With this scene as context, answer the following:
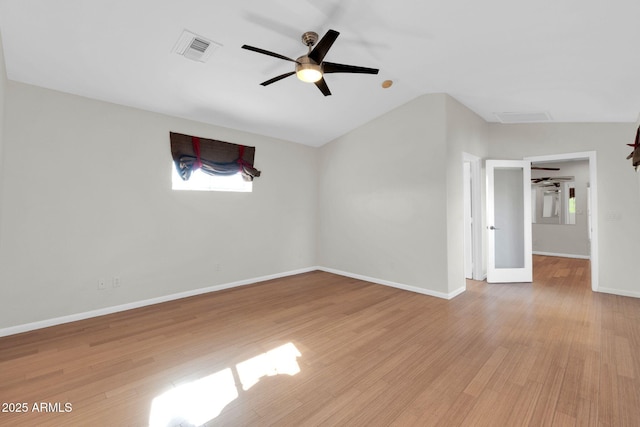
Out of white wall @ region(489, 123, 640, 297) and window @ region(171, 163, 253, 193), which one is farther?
window @ region(171, 163, 253, 193)

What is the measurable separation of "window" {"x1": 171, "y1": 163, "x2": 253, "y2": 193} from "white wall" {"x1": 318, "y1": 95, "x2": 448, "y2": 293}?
1.83 m

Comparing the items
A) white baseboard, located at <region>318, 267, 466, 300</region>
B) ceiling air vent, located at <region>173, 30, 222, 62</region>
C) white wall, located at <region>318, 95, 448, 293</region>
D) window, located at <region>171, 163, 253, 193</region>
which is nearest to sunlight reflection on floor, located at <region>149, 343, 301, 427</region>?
white baseboard, located at <region>318, 267, 466, 300</region>

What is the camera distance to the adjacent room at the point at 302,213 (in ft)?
6.72

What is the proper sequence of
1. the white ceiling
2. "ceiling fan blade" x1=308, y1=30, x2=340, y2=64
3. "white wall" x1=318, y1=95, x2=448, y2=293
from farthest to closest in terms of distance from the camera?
"white wall" x1=318, y1=95, x2=448, y2=293 → the white ceiling → "ceiling fan blade" x1=308, y1=30, x2=340, y2=64

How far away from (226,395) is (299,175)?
433 centimetres

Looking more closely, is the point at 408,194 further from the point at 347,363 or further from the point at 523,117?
the point at 347,363

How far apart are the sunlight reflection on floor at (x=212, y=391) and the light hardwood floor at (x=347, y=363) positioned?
1cm

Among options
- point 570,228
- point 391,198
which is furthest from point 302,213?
point 570,228

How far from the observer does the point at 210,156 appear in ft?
14.4

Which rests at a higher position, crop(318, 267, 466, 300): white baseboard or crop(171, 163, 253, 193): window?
crop(171, 163, 253, 193): window

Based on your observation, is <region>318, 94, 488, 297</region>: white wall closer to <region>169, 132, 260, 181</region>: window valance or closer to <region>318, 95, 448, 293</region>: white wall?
<region>318, 95, 448, 293</region>: white wall

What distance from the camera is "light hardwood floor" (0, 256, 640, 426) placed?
1.76m

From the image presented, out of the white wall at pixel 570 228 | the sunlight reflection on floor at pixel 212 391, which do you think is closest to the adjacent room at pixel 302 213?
the sunlight reflection on floor at pixel 212 391

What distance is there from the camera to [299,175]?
5.73 metres
